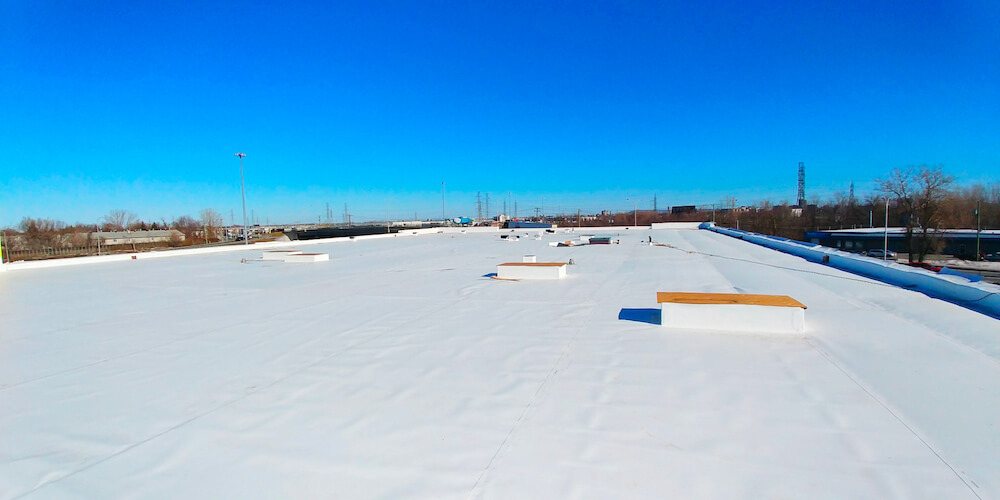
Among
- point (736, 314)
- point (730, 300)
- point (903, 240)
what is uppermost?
point (730, 300)

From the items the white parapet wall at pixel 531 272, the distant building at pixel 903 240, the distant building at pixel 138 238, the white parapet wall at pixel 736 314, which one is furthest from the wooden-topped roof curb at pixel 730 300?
the distant building at pixel 138 238

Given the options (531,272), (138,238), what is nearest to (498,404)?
(531,272)

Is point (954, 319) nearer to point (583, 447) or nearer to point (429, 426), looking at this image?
point (583, 447)

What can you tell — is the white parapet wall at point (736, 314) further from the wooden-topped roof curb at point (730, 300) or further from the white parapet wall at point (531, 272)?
the white parapet wall at point (531, 272)

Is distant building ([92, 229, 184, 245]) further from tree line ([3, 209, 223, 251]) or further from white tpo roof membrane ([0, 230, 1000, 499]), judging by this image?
white tpo roof membrane ([0, 230, 1000, 499])

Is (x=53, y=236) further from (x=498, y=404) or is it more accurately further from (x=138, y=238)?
(x=498, y=404)

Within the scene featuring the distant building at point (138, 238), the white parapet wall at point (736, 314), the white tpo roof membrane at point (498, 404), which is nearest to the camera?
the white tpo roof membrane at point (498, 404)
